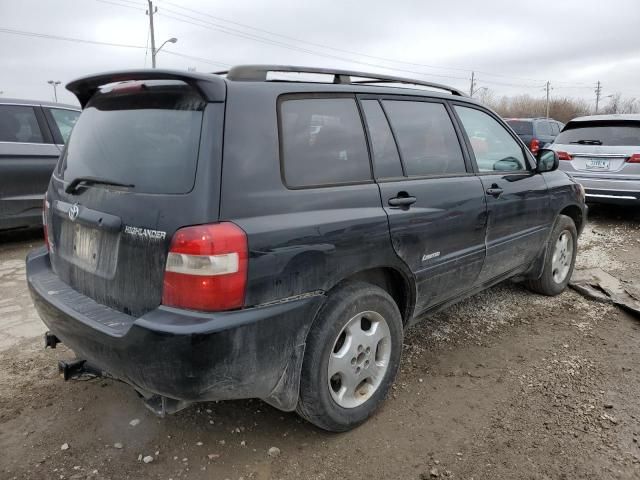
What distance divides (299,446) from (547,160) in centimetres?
306

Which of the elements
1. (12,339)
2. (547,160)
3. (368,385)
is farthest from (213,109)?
(547,160)

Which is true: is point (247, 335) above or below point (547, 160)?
below

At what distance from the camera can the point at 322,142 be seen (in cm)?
249

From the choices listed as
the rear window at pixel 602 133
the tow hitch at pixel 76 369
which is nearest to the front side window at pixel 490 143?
the tow hitch at pixel 76 369

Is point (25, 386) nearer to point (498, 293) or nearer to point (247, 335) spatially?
point (247, 335)

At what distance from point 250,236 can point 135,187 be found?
0.59 metres

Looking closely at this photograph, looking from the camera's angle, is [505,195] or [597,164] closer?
[505,195]

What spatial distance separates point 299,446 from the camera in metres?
2.54

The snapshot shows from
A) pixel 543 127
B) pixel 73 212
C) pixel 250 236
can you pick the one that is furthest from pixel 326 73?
pixel 543 127

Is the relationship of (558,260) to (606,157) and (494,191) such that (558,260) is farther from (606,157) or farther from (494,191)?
(606,157)

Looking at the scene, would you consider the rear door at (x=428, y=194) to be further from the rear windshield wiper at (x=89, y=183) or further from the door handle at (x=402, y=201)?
the rear windshield wiper at (x=89, y=183)

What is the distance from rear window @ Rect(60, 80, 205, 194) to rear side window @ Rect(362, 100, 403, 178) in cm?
101

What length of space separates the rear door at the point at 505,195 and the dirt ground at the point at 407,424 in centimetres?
67

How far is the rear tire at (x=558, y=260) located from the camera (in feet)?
14.5
